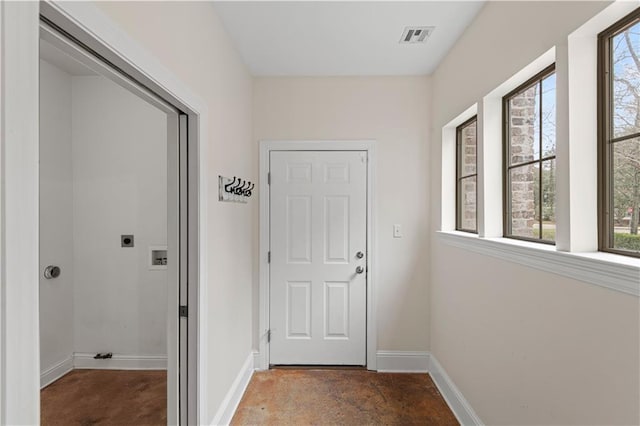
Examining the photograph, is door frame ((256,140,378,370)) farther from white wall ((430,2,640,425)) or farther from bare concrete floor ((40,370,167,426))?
bare concrete floor ((40,370,167,426))

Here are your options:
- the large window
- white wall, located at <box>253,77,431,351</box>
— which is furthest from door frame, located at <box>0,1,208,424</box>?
white wall, located at <box>253,77,431,351</box>

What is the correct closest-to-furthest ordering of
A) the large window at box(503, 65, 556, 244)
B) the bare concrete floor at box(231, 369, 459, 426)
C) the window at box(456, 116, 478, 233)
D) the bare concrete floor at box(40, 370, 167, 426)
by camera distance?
the bare concrete floor at box(40, 370, 167, 426), the large window at box(503, 65, 556, 244), the bare concrete floor at box(231, 369, 459, 426), the window at box(456, 116, 478, 233)

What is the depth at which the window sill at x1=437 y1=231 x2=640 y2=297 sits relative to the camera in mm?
980

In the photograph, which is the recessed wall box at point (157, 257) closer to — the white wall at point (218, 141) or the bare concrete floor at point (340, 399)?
the white wall at point (218, 141)

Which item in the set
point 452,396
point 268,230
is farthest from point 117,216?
point 452,396

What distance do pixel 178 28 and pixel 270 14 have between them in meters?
0.69

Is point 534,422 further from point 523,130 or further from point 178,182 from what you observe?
point 178,182

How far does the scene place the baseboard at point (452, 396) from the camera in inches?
81.3

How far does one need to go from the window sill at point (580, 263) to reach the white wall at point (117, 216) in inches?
67.5

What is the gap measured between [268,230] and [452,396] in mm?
1856

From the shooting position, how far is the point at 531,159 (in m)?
1.69

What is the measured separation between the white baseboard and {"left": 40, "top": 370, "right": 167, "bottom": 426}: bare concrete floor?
0.39 meters

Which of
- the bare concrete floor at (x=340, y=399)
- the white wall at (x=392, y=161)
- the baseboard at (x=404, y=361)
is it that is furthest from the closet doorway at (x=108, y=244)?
the baseboard at (x=404, y=361)

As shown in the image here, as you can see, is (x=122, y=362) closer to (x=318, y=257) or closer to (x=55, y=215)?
(x=55, y=215)
